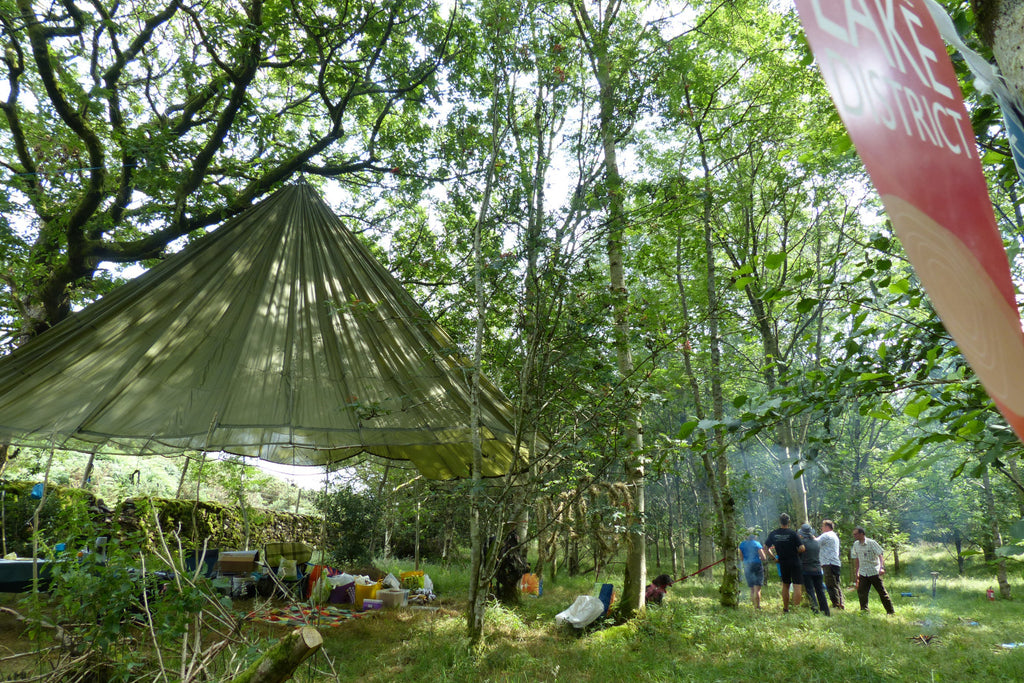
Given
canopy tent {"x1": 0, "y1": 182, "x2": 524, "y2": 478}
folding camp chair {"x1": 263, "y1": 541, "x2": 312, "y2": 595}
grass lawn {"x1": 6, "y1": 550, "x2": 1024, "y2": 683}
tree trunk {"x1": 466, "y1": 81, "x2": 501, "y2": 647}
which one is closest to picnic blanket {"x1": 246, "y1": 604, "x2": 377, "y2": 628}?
grass lawn {"x1": 6, "y1": 550, "x2": 1024, "y2": 683}

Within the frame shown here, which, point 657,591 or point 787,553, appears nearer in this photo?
point 657,591

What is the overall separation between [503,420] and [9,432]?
3.64 metres

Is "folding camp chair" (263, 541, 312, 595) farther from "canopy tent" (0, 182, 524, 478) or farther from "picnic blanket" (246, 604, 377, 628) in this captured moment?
"canopy tent" (0, 182, 524, 478)

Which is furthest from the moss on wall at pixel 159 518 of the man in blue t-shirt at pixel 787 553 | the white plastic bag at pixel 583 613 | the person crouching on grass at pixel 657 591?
the man in blue t-shirt at pixel 787 553

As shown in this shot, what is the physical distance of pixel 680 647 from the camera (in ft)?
17.9

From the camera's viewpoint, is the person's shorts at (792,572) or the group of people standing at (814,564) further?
the person's shorts at (792,572)

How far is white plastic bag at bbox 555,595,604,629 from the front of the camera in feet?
19.7

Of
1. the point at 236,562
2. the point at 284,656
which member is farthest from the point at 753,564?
the point at 284,656

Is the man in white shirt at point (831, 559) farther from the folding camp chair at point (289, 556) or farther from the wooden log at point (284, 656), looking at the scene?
the wooden log at point (284, 656)

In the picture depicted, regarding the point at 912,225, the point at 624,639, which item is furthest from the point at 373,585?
the point at 912,225

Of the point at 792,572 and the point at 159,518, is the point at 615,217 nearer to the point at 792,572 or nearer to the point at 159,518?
the point at 792,572

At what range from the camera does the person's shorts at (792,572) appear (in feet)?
26.6

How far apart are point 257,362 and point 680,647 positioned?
4.64 metres

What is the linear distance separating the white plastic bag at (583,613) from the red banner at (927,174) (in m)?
5.95
